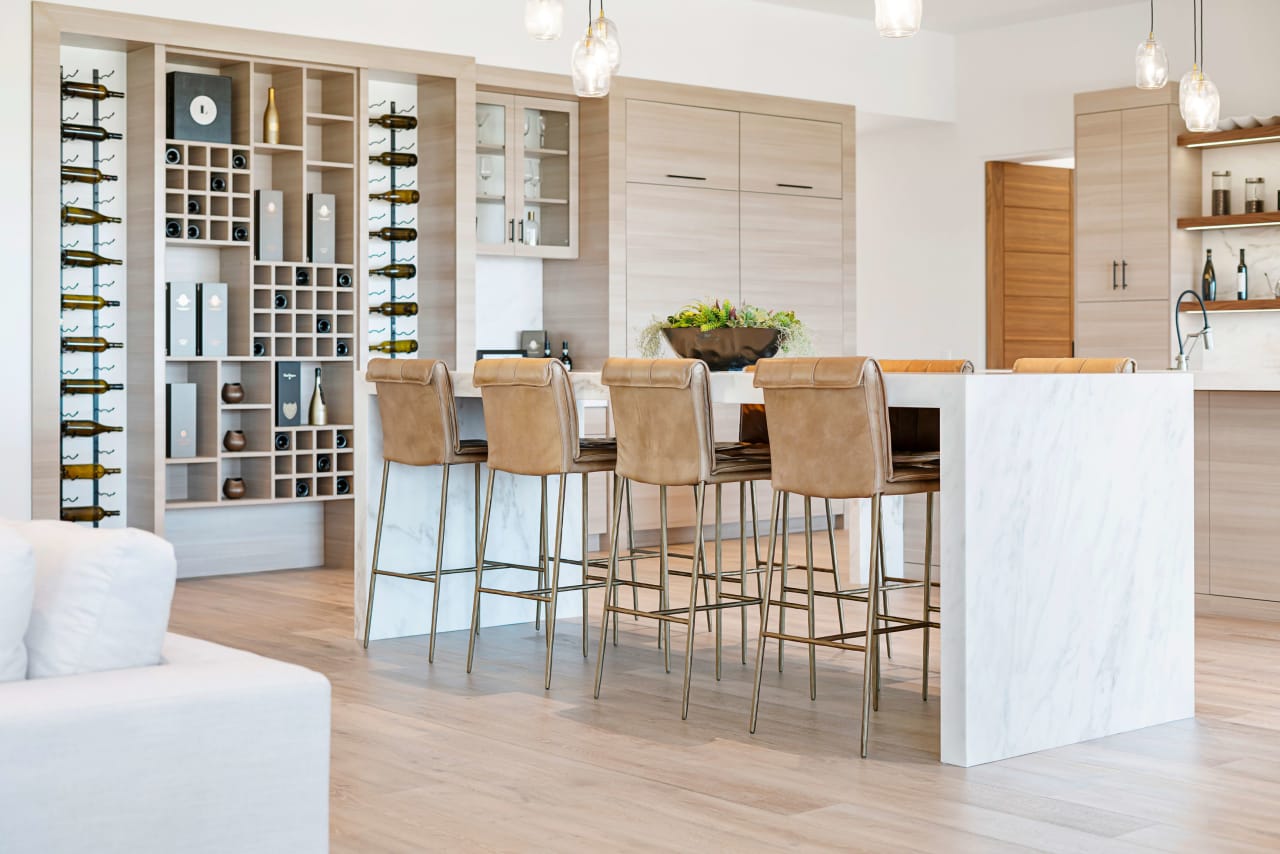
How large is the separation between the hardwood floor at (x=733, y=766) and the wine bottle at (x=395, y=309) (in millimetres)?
2394

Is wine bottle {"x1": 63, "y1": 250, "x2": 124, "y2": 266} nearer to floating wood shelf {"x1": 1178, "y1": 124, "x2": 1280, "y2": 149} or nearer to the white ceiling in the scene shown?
the white ceiling

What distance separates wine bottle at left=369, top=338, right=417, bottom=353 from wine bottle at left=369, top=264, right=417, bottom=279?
32 cm

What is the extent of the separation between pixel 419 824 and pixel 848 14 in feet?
22.5

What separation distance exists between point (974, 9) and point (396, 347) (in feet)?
13.4

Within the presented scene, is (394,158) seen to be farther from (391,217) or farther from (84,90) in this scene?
(84,90)

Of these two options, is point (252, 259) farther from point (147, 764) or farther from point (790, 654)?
point (147, 764)

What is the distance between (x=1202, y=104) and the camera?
550 centimetres

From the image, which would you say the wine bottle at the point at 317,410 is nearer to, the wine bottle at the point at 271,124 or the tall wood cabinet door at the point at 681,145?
the wine bottle at the point at 271,124

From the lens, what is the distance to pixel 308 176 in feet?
23.5

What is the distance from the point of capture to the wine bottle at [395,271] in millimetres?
7211

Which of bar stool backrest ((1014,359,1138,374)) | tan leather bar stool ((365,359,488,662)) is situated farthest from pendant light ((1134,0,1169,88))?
tan leather bar stool ((365,359,488,662))

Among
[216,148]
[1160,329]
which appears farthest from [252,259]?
[1160,329]

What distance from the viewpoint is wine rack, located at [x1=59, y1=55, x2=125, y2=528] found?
635 cm

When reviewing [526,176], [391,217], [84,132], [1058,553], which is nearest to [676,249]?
[526,176]
